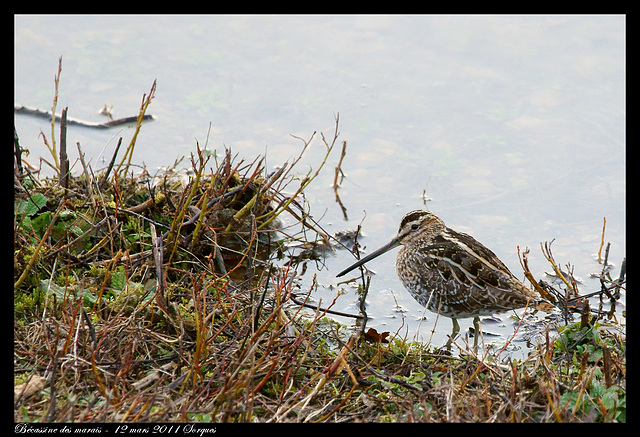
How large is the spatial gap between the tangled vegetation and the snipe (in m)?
0.54

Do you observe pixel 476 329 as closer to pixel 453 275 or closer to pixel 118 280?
pixel 453 275

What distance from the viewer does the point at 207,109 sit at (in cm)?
838

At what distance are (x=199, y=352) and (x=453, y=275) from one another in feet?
7.40

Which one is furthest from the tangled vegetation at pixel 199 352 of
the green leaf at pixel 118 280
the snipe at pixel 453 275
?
the snipe at pixel 453 275

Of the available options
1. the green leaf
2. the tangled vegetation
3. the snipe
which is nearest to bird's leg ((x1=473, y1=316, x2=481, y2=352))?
A: the snipe

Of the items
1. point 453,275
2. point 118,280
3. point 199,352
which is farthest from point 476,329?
point 118,280

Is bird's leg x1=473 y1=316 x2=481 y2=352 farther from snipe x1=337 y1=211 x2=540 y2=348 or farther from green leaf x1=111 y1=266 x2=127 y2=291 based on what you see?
green leaf x1=111 y1=266 x2=127 y2=291

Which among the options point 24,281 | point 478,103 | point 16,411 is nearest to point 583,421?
point 16,411

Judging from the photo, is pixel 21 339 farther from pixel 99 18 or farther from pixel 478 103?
pixel 99 18

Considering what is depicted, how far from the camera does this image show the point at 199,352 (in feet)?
13.2

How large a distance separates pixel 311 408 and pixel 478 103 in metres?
5.27

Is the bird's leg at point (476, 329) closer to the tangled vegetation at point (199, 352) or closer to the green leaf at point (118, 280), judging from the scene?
the tangled vegetation at point (199, 352)

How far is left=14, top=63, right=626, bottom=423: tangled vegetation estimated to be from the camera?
13.0ft
